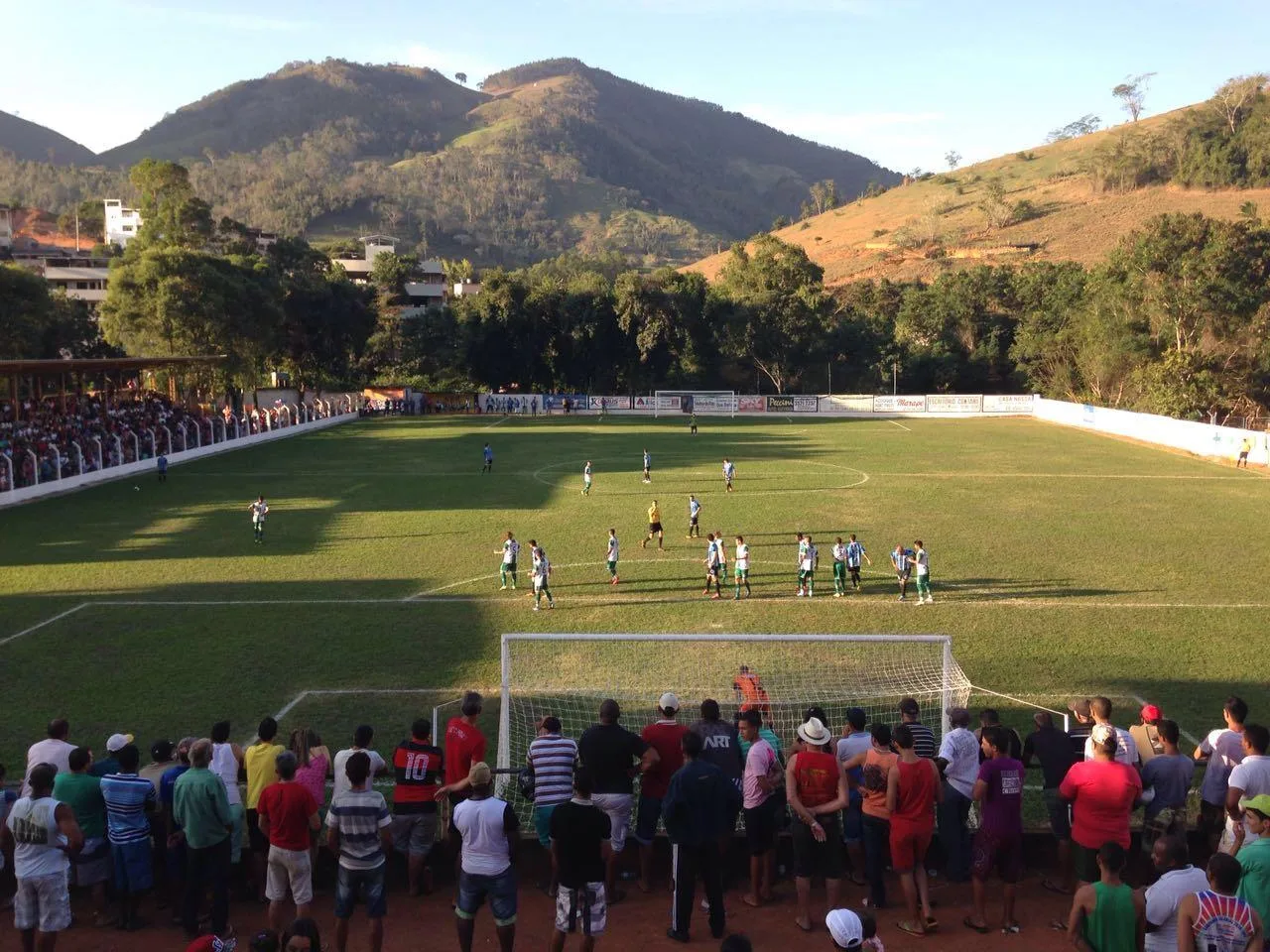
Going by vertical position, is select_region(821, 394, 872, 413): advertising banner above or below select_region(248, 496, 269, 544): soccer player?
above

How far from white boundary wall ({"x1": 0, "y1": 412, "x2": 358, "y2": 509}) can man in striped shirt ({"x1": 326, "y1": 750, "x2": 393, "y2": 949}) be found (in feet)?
94.2

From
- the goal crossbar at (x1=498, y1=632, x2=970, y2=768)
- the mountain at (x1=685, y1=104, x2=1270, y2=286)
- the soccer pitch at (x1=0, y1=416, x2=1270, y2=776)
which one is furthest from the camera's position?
the mountain at (x1=685, y1=104, x2=1270, y2=286)

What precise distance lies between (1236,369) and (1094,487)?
3689 centimetres

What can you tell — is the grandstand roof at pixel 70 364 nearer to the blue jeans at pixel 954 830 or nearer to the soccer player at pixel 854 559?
the soccer player at pixel 854 559

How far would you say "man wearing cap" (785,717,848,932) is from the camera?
732 centimetres

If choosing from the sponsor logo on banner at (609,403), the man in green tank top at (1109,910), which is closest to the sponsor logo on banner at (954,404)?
the sponsor logo on banner at (609,403)

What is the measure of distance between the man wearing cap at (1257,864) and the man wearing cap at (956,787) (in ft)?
6.58

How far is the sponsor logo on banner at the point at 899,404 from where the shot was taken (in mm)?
71125

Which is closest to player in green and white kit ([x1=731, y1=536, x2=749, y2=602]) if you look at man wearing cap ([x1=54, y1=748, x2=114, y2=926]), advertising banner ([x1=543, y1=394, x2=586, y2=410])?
man wearing cap ([x1=54, y1=748, x2=114, y2=926])

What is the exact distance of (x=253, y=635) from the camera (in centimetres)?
1669

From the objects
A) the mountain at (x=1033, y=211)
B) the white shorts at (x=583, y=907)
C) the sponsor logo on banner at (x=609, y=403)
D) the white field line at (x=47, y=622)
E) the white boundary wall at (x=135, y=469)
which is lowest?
the white field line at (x=47, y=622)

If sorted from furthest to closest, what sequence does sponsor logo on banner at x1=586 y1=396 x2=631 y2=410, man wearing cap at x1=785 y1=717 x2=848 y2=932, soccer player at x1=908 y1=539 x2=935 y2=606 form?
sponsor logo on banner at x1=586 y1=396 x2=631 y2=410
soccer player at x1=908 y1=539 x2=935 y2=606
man wearing cap at x1=785 y1=717 x2=848 y2=932

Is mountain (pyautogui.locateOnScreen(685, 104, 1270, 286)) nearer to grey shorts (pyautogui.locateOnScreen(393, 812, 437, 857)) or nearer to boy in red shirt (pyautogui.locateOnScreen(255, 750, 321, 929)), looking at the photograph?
grey shorts (pyautogui.locateOnScreen(393, 812, 437, 857))

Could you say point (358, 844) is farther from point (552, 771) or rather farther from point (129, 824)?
point (129, 824)
